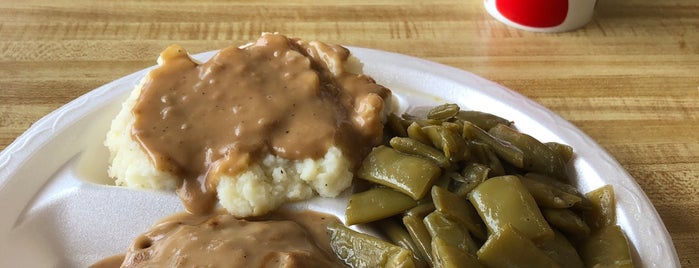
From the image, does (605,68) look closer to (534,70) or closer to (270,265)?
(534,70)

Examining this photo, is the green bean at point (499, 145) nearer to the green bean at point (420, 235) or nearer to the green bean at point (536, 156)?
the green bean at point (536, 156)

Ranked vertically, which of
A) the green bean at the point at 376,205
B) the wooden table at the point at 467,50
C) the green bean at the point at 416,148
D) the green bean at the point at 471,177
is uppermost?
the green bean at the point at 416,148

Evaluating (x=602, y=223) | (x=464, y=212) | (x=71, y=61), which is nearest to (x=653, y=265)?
(x=602, y=223)

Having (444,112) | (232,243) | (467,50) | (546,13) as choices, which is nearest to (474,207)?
(444,112)

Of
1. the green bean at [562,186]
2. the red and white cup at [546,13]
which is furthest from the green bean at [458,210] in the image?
the red and white cup at [546,13]

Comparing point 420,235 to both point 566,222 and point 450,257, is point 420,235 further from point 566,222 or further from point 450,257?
point 566,222

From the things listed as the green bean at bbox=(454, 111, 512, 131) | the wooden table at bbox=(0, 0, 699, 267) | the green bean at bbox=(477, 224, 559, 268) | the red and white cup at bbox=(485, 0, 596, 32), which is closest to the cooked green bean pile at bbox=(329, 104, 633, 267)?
the green bean at bbox=(477, 224, 559, 268)

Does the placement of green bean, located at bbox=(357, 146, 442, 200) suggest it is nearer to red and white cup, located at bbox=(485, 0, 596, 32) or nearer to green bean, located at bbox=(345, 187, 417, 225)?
green bean, located at bbox=(345, 187, 417, 225)
